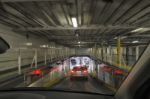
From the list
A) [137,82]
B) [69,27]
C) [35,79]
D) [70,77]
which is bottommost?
[70,77]

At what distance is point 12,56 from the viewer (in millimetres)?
8531

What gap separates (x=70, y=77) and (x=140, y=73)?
14551 millimetres

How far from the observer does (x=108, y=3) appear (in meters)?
5.60

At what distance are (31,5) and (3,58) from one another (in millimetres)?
2808

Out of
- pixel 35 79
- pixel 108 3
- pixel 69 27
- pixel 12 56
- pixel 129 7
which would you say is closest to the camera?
pixel 108 3

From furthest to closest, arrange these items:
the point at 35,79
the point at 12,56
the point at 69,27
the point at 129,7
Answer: the point at 69,27, the point at 12,56, the point at 35,79, the point at 129,7

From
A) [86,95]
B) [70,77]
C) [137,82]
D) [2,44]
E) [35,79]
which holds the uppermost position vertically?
[2,44]

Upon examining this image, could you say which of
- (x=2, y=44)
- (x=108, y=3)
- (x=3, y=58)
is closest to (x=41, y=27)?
(x=3, y=58)

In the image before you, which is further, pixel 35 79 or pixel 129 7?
pixel 35 79

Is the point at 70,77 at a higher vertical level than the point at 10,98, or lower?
lower

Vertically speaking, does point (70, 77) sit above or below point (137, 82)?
below

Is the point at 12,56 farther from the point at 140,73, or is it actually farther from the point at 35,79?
the point at 140,73

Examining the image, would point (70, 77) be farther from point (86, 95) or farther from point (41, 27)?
point (86, 95)

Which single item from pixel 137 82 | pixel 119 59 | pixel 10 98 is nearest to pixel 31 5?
pixel 10 98
